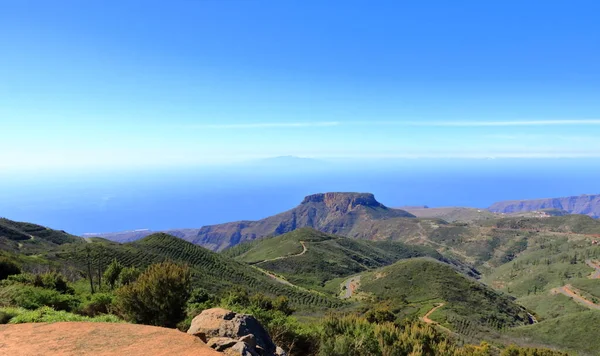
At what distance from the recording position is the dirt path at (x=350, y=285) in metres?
80.3

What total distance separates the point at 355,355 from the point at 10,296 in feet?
63.5

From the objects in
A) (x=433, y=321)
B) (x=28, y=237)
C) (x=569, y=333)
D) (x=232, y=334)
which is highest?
(x=232, y=334)

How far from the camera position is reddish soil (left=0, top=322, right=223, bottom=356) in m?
10.7

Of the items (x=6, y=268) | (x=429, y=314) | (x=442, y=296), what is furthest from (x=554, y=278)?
(x=6, y=268)

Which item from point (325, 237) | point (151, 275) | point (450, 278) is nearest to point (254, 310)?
point (151, 275)

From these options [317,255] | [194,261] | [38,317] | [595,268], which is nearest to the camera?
[38,317]

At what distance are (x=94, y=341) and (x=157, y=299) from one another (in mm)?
6289

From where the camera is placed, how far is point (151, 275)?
59.1 feet

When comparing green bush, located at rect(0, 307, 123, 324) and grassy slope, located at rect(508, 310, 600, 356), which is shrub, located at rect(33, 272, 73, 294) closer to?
green bush, located at rect(0, 307, 123, 324)

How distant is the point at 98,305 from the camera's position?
21.2 metres

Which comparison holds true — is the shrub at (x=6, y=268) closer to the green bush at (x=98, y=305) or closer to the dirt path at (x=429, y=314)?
the green bush at (x=98, y=305)

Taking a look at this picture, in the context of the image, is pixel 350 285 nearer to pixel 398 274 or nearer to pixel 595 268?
pixel 398 274

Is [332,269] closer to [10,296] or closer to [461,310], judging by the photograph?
[461,310]

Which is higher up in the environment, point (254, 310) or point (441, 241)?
point (254, 310)
